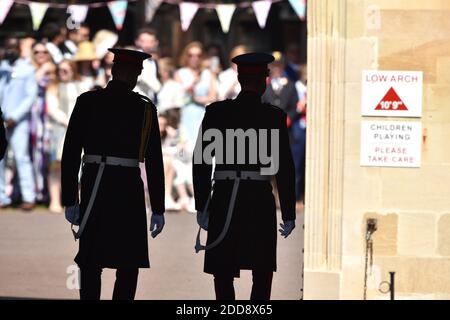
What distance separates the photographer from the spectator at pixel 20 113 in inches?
686

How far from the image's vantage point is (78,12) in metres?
20.6

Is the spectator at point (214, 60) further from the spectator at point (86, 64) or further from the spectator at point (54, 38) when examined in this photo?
the spectator at point (54, 38)

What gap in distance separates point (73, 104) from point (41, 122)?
538 mm

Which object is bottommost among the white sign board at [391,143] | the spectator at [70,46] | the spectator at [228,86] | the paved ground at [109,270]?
the paved ground at [109,270]

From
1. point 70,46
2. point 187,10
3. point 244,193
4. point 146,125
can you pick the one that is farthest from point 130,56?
point 187,10

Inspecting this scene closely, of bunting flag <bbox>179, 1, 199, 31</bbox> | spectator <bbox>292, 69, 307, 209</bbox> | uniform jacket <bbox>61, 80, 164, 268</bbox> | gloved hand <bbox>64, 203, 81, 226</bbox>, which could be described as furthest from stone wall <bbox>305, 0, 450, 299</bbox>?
bunting flag <bbox>179, 1, 199, 31</bbox>

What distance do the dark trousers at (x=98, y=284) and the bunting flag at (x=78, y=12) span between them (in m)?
11.6

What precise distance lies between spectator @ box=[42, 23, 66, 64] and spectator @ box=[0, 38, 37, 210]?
471mm

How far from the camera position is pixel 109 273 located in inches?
494

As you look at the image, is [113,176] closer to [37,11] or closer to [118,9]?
[37,11]

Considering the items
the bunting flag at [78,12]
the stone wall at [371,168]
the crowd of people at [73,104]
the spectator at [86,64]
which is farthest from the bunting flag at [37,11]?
the stone wall at [371,168]

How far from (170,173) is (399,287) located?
22.3ft

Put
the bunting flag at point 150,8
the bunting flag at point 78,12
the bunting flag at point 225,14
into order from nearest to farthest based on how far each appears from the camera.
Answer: the bunting flag at point 225,14 → the bunting flag at point 78,12 → the bunting flag at point 150,8

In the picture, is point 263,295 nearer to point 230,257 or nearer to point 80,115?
point 230,257
